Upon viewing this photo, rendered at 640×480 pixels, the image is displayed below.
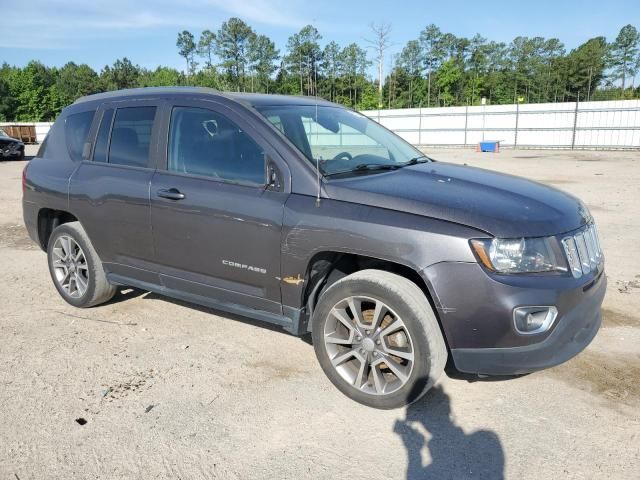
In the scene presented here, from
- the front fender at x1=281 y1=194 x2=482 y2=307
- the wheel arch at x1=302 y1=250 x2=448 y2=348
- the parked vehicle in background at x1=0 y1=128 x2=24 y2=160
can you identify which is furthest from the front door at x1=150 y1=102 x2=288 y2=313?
the parked vehicle in background at x1=0 y1=128 x2=24 y2=160

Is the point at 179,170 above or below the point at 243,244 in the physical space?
above

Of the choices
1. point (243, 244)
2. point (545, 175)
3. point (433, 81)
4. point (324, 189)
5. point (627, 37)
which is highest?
point (627, 37)

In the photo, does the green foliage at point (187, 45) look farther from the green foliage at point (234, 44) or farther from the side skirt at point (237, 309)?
the side skirt at point (237, 309)

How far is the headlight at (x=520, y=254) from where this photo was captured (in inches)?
108

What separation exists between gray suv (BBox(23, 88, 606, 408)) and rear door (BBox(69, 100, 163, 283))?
0.01 m

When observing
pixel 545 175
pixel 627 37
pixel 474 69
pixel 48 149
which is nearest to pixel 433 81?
pixel 474 69

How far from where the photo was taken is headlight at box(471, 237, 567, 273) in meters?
2.74

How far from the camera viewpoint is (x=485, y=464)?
104 inches

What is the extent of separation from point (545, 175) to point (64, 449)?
15500 mm

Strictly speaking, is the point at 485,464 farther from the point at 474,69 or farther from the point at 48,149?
the point at 474,69

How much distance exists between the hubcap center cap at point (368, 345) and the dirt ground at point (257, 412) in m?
0.37

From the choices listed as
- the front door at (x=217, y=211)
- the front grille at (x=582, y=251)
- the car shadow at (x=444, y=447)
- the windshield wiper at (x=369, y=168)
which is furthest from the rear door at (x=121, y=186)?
the front grille at (x=582, y=251)

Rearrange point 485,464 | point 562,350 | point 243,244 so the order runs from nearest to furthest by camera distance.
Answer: point 485,464 → point 562,350 → point 243,244

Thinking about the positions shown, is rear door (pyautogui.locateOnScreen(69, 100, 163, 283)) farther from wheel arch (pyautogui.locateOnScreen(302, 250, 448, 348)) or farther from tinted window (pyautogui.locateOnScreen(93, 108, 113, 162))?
wheel arch (pyautogui.locateOnScreen(302, 250, 448, 348))
